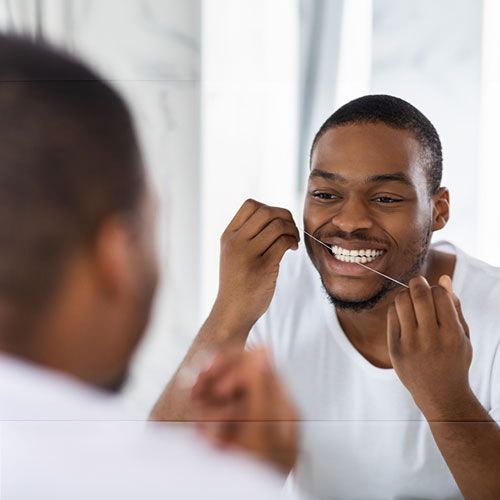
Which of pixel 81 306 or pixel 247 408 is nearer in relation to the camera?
pixel 81 306

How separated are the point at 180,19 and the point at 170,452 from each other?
24.1 inches

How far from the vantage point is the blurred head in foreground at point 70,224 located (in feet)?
2.90

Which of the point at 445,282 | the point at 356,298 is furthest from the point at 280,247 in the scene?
the point at 445,282

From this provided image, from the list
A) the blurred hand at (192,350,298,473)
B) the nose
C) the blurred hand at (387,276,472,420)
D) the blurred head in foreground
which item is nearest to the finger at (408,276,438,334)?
the blurred hand at (387,276,472,420)

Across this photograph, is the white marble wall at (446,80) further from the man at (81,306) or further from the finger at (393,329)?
the man at (81,306)

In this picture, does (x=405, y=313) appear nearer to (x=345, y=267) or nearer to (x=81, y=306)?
(x=345, y=267)

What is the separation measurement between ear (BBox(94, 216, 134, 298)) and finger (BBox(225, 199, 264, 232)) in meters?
0.14

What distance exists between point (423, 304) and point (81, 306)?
1.45ft

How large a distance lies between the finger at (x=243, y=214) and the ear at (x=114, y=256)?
138 millimetres

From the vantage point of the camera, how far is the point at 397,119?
35.7 inches

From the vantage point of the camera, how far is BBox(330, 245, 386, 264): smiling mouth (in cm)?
91

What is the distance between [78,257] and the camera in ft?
2.90

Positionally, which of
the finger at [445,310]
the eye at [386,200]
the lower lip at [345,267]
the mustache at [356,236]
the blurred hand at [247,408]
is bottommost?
the blurred hand at [247,408]

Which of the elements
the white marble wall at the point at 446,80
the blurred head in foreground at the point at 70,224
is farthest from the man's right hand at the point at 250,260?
the white marble wall at the point at 446,80
